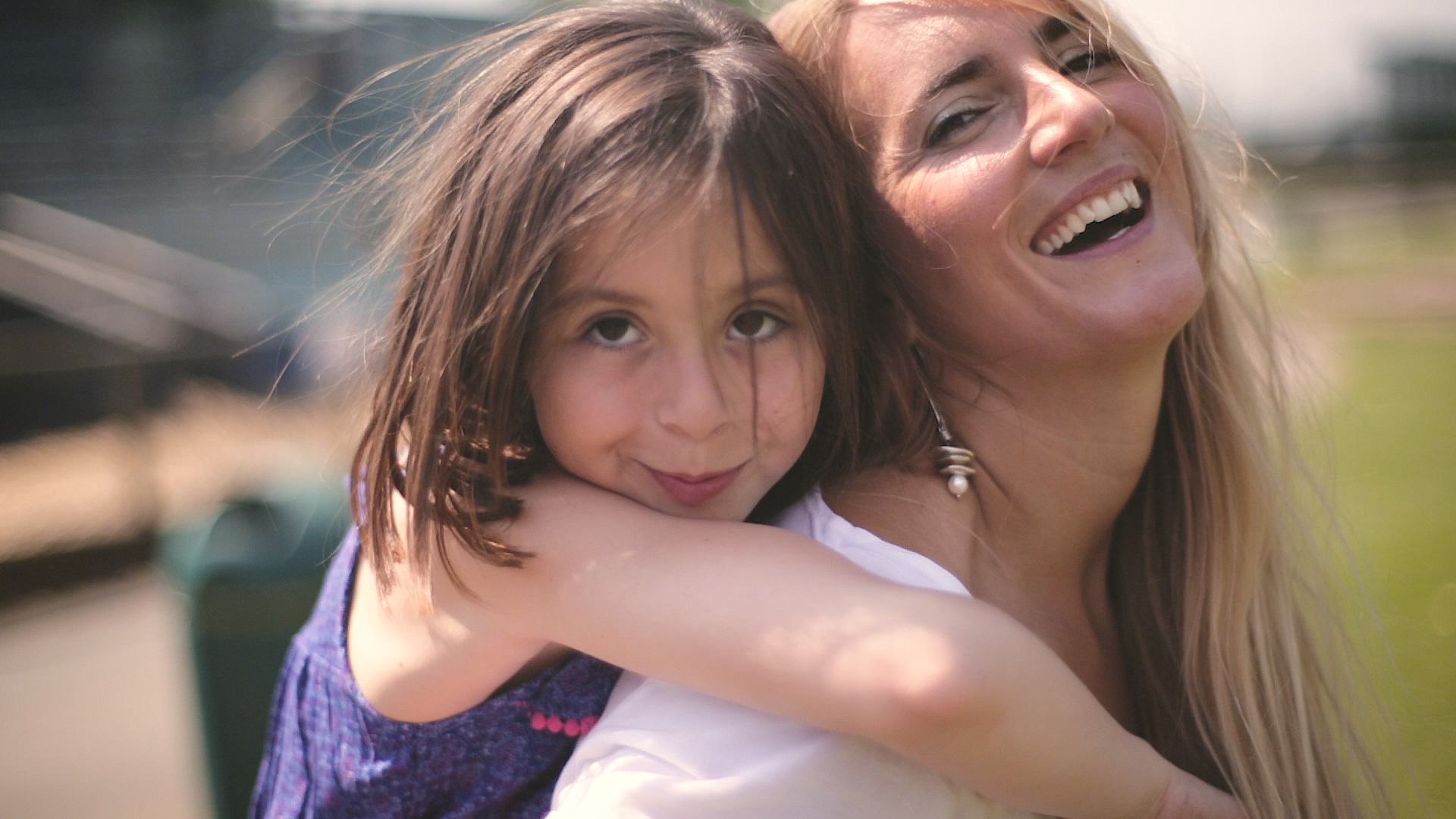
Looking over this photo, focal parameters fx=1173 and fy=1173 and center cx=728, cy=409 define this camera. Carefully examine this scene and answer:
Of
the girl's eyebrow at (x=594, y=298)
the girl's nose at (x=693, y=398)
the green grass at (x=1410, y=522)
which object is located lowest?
the green grass at (x=1410, y=522)

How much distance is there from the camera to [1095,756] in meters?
1.28

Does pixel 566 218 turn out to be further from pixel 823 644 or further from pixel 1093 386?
pixel 1093 386

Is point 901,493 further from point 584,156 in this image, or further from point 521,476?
point 584,156

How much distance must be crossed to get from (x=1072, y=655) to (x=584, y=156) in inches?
39.9

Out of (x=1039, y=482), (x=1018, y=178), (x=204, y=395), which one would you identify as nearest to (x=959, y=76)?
(x=1018, y=178)

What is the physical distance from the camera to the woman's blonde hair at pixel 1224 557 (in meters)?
1.74

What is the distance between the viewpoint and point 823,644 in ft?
3.88

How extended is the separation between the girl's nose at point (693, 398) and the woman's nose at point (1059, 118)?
22.7 inches

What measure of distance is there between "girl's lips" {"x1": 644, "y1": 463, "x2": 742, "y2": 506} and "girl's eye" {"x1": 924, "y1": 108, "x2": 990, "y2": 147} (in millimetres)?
557

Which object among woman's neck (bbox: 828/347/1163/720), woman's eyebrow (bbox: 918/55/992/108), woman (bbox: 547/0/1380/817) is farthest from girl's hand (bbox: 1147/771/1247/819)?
woman's eyebrow (bbox: 918/55/992/108)

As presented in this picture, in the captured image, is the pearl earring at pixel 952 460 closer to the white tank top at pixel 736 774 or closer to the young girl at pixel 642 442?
the young girl at pixel 642 442

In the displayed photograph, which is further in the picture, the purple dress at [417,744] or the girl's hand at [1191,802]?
the purple dress at [417,744]

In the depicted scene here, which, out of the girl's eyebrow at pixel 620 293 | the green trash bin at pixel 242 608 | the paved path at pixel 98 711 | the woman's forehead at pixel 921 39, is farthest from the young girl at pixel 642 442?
the paved path at pixel 98 711

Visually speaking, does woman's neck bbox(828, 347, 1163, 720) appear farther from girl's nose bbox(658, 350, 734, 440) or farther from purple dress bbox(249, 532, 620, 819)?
purple dress bbox(249, 532, 620, 819)
